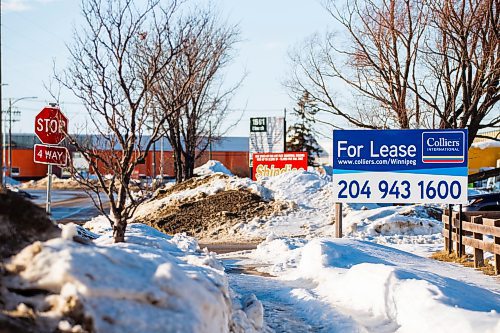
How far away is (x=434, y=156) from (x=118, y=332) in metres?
13.0

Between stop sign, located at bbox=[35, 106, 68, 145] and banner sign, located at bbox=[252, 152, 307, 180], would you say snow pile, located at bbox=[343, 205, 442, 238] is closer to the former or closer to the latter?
stop sign, located at bbox=[35, 106, 68, 145]

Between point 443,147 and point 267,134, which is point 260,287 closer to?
point 443,147

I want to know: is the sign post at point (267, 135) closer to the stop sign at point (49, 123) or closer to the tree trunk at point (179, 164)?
the tree trunk at point (179, 164)

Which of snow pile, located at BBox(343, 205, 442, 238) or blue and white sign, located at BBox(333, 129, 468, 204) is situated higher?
blue and white sign, located at BBox(333, 129, 468, 204)

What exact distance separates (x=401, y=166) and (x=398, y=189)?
20.7 inches

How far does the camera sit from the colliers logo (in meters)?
16.0

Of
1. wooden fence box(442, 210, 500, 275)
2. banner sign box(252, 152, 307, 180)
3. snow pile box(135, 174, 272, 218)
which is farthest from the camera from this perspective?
banner sign box(252, 152, 307, 180)

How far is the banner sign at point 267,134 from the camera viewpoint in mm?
42375

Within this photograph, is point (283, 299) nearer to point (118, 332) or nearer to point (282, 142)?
point (118, 332)

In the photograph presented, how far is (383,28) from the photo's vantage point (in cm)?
2900

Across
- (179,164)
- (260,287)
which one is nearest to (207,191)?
(179,164)

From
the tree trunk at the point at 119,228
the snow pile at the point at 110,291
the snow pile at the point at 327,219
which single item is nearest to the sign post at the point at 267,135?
the snow pile at the point at 327,219

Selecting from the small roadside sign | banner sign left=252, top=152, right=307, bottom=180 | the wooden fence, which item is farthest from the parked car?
the small roadside sign

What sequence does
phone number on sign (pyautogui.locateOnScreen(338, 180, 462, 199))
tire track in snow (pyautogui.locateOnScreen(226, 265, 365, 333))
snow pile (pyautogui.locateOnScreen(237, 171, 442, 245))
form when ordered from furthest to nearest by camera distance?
snow pile (pyautogui.locateOnScreen(237, 171, 442, 245)) → phone number on sign (pyautogui.locateOnScreen(338, 180, 462, 199)) → tire track in snow (pyautogui.locateOnScreen(226, 265, 365, 333))
